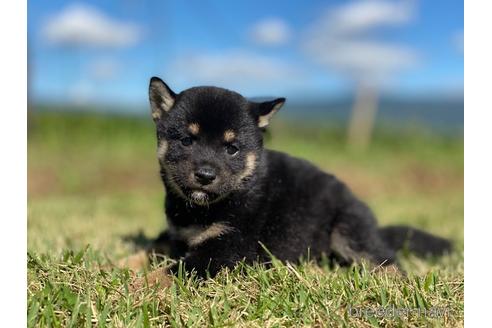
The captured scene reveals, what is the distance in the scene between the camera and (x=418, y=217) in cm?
824

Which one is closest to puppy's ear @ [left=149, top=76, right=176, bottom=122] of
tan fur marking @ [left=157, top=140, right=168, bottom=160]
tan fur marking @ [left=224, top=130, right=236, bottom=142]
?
tan fur marking @ [left=157, top=140, right=168, bottom=160]

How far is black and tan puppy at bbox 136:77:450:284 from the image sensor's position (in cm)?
391

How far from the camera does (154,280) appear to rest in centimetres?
374

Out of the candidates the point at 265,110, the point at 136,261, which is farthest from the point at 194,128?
Answer: the point at 136,261

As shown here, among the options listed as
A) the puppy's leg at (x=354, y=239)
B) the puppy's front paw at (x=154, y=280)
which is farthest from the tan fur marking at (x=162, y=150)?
the puppy's leg at (x=354, y=239)

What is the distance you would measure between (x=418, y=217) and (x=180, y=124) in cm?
543

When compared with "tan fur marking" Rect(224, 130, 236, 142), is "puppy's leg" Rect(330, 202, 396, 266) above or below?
below

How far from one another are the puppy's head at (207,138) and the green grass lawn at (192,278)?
66 centimetres

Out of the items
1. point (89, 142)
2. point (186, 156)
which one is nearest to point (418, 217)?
point (186, 156)

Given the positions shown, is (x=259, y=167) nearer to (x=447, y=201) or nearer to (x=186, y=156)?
(x=186, y=156)

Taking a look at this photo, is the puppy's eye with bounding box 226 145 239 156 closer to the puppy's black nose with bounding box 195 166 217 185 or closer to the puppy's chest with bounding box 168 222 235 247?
the puppy's black nose with bounding box 195 166 217 185

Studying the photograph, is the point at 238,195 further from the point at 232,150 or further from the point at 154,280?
the point at 154,280

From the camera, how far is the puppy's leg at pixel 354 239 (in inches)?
180
